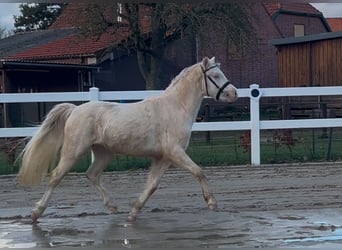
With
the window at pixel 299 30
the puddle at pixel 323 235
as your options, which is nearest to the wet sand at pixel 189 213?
the puddle at pixel 323 235

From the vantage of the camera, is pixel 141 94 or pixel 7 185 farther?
pixel 141 94

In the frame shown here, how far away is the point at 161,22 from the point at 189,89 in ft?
73.3

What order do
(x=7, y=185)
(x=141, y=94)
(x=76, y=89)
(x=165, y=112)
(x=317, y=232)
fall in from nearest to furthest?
(x=317, y=232) → (x=165, y=112) → (x=7, y=185) → (x=141, y=94) → (x=76, y=89)

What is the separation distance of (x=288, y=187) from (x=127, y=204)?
293cm

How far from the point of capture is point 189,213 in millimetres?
9594

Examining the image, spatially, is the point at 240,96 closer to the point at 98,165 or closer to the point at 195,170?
the point at 98,165

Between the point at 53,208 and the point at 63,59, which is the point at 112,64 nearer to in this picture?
the point at 63,59

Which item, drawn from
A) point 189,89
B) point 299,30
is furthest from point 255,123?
point 299,30

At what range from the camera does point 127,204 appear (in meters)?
10.7

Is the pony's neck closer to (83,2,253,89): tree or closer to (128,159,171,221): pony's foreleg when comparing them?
(128,159,171,221): pony's foreleg

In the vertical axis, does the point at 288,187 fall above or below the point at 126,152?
below

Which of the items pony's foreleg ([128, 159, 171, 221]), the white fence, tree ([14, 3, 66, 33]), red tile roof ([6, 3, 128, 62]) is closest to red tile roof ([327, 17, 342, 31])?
tree ([14, 3, 66, 33])

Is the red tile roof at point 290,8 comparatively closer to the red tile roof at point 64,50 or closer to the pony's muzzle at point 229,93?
the red tile roof at point 64,50

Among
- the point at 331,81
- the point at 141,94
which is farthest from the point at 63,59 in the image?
the point at 141,94
